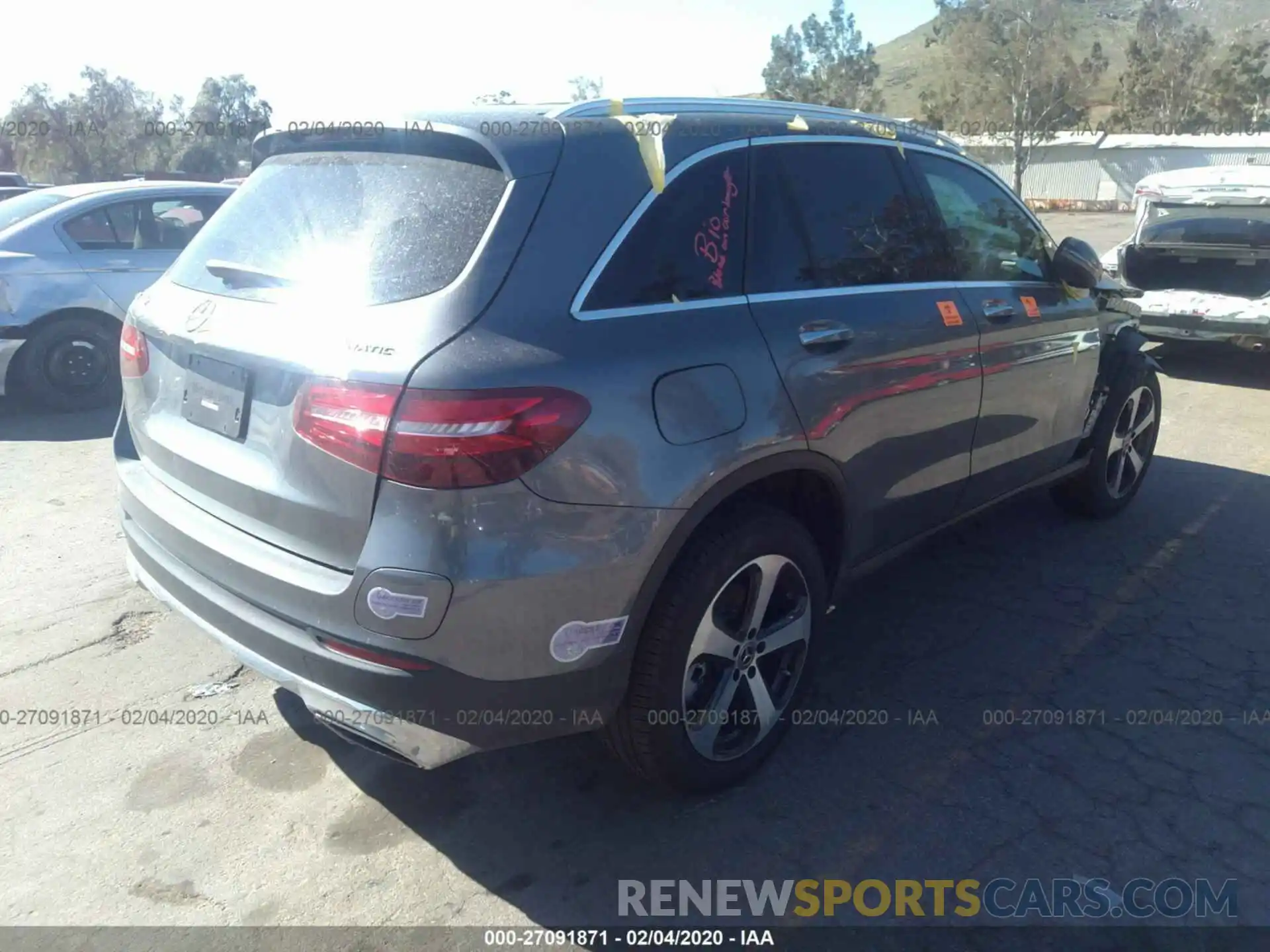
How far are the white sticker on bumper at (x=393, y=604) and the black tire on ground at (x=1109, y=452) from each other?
12.3ft

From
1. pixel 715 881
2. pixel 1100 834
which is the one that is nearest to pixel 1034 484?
pixel 1100 834

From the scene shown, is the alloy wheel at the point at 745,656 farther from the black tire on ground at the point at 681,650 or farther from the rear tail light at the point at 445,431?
the rear tail light at the point at 445,431

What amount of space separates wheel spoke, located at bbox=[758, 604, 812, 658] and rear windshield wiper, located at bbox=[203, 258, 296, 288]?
1695mm

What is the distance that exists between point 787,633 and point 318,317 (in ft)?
5.49

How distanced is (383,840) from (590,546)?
1.16m

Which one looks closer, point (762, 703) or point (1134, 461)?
point (762, 703)

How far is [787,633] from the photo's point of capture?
10.2 ft

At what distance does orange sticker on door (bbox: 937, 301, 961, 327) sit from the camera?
356 cm

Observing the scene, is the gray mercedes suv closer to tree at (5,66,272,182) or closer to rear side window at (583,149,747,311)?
rear side window at (583,149,747,311)

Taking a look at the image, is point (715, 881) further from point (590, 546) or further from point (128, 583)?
point (128, 583)

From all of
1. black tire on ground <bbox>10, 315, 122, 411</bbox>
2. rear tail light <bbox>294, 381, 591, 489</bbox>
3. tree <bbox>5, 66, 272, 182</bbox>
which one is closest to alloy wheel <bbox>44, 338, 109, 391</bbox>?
black tire on ground <bbox>10, 315, 122, 411</bbox>

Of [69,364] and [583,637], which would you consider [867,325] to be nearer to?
[583,637]

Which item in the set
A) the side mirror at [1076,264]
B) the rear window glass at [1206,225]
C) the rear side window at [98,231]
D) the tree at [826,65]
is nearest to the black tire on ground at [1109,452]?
the side mirror at [1076,264]

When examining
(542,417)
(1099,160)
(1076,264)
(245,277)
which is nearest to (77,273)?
(245,277)
